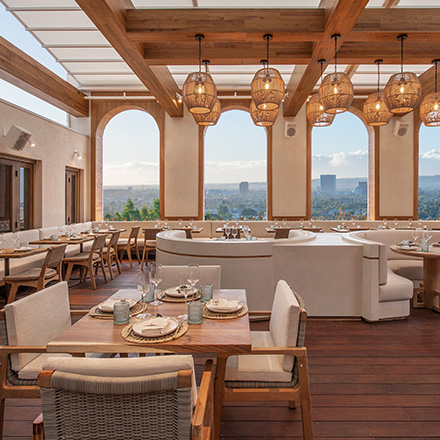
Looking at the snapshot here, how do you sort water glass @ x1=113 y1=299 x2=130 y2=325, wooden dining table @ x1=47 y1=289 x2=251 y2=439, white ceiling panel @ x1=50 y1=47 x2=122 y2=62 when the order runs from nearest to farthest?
1. wooden dining table @ x1=47 y1=289 x2=251 y2=439
2. water glass @ x1=113 y1=299 x2=130 y2=325
3. white ceiling panel @ x1=50 y1=47 x2=122 y2=62

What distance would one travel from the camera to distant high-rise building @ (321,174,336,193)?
10168mm

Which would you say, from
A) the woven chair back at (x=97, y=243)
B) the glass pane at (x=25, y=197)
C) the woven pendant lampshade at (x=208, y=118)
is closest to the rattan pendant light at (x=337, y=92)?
the woven pendant lampshade at (x=208, y=118)

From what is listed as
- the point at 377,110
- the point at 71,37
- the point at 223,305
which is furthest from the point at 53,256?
the point at 377,110

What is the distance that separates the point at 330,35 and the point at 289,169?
17.1 feet

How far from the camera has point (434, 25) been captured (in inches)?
176

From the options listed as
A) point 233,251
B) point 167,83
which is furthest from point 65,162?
point 233,251

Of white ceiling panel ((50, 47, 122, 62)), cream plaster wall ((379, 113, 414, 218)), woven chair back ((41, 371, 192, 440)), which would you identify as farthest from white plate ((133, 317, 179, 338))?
cream plaster wall ((379, 113, 414, 218))

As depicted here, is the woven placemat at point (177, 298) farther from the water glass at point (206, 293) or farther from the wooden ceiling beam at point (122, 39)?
the wooden ceiling beam at point (122, 39)

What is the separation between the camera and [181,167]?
31.2 feet

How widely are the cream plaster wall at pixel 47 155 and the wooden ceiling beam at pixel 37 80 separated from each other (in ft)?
1.85

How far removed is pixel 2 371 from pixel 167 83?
22.0 feet

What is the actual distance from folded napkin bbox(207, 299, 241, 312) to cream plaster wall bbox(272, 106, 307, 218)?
300 inches

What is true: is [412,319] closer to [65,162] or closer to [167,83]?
[167,83]

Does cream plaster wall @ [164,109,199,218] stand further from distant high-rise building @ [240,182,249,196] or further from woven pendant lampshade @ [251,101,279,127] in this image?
woven pendant lampshade @ [251,101,279,127]
